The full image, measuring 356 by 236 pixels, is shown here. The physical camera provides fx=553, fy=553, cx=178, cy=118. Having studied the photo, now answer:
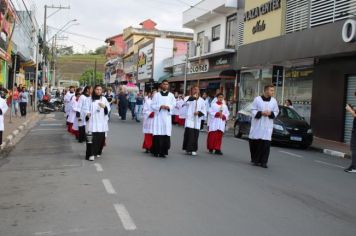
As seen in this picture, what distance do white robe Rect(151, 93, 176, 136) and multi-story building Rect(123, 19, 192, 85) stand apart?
168ft

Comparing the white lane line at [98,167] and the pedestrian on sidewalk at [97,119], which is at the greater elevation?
the pedestrian on sidewalk at [97,119]

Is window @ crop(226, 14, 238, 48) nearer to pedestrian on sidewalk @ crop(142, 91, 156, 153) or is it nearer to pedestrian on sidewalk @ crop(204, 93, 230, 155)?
pedestrian on sidewalk @ crop(204, 93, 230, 155)

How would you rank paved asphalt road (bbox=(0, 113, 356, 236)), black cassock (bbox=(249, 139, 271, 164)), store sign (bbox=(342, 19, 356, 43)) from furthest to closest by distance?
1. store sign (bbox=(342, 19, 356, 43))
2. black cassock (bbox=(249, 139, 271, 164))
3. paved asphalt road (bbox=(0, 113, 356, 236))

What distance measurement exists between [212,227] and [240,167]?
5.60 meters

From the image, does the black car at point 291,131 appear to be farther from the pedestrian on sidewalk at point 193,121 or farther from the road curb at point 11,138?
the road curb at point 11,138

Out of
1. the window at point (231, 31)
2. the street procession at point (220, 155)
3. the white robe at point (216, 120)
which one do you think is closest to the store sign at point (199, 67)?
the window at point (231, 31)

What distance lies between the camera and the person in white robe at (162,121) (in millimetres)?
13155

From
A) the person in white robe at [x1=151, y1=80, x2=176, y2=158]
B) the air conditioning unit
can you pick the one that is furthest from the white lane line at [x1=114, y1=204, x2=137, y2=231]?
the air conditioning unit

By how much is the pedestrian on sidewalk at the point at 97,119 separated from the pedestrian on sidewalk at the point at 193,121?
235 cm

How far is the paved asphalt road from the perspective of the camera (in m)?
6.48

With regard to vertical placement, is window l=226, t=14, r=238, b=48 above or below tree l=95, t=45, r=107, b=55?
below

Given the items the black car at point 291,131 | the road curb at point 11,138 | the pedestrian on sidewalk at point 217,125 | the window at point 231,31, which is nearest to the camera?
the pedestrian on sidewalk at point 217,125

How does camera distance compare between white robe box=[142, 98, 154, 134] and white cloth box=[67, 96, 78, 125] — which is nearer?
white robe box=[142, 98, 154, 134]

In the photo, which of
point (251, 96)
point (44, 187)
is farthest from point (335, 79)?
point (44, 187)
